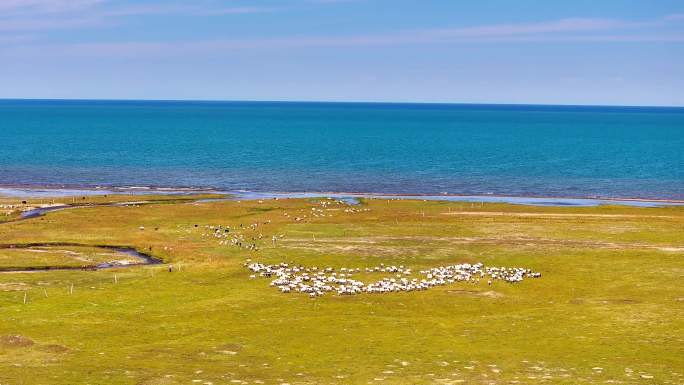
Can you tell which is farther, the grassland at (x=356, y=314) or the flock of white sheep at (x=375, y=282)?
the flock of white sheep at (x=375, y=282)

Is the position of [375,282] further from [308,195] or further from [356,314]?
[308,195]

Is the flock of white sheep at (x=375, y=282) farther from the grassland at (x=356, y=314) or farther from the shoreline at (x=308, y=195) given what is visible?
the shoreline at (x=308, y=195)

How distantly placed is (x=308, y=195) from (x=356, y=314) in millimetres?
85334

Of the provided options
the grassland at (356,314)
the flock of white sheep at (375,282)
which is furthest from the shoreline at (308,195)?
the flock of white sheep at (375,282)

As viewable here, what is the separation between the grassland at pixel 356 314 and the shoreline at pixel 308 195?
3910 cm

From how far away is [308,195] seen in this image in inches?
A: 5374

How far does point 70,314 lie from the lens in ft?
169

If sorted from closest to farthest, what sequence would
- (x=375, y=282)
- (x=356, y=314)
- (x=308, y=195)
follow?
1. (x=356, y=314)
2. (x=375, y=282)
3. (x=308, y=195)

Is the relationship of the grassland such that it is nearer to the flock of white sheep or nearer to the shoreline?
the flock of white sheep

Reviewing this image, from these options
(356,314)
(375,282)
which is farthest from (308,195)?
(356,314)

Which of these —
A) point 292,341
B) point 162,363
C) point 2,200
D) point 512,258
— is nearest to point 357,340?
point 292,341

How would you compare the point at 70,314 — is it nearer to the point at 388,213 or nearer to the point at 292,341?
the point at 292,341

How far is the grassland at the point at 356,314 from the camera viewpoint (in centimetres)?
4003

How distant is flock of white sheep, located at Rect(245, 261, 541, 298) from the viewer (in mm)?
58247
